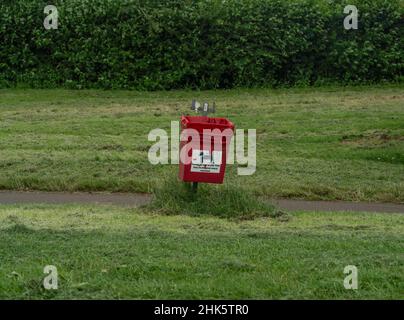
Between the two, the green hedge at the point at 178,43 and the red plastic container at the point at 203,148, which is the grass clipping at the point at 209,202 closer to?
the red plastic container at the point at 203,148

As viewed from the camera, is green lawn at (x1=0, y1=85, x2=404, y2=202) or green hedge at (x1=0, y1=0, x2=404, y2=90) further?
green hedge at (x1=0, y1=0, x2=404, y2=90)

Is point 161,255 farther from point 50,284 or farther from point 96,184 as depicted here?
point 96,184

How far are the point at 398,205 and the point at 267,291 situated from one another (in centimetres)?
655

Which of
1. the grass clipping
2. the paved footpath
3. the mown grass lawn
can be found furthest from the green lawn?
the mown grass lawn

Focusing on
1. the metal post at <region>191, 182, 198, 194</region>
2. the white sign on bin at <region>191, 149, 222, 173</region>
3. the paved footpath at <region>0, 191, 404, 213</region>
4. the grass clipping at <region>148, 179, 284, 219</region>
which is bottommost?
the paved footpath at <region>0, 191, 404, 213</region>

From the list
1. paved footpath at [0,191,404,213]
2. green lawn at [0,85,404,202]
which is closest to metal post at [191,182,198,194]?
paved footpath at [0,191,404,213]

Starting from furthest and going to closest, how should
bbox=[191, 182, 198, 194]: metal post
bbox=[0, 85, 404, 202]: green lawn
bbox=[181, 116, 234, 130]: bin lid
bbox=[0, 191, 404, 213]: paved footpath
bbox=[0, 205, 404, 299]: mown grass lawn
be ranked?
bbox=[0, 85, 404, 202]: green lawn, bbox=[0, 191, 404, 213]: paved footpath, bbox=[191, 182, 198, 194]: metal post, bbox=[181, 116, 234, 130]: bin lid, bbox=[0, 205, 404, 299]: mown grass lawn

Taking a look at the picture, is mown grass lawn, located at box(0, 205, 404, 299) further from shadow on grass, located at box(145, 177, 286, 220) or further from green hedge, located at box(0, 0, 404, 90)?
green hedge, located at box(0, 0, 404, 90)

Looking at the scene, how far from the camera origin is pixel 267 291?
627 centimetres

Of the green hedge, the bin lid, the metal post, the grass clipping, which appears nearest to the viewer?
the bin lid

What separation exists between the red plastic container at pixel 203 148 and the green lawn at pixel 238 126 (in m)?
1.97

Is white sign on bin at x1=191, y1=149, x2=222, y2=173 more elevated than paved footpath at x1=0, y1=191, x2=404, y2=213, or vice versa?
white sign on bin at x1=191, y1=149, x2=222, y2=173

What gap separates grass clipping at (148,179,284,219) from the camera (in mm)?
10102
